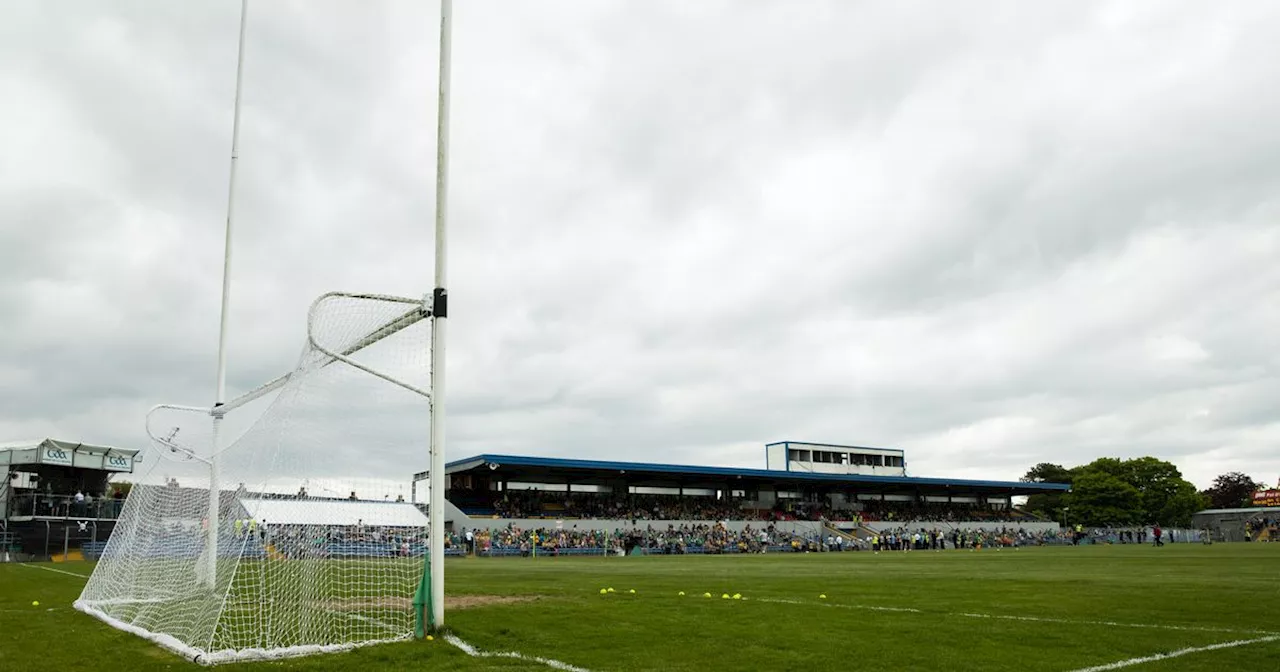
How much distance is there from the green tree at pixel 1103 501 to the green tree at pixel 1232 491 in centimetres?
2935

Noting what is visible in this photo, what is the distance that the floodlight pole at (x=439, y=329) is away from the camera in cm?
930

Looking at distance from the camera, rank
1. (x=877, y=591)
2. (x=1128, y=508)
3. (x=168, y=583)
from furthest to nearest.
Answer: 1. (x=1128, y=508)
2. (x=168, y=583)
3. (x=877, y=591)

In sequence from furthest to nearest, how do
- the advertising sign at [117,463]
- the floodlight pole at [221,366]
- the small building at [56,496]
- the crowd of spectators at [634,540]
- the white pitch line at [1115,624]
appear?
the advertising sign at [117,463] < the crowd of spectators at [634,540] < the small building at [56,496] < the floodlight pole at [221,366] < the white pitch line at [1115,624]

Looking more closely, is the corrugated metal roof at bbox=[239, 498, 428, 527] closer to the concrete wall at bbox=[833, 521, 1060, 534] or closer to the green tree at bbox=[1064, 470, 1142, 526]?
the concrete wall at bbox=[833, 521, 1060, 534]

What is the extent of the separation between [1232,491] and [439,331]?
13512 centimetres

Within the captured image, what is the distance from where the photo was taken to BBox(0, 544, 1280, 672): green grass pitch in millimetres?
7547

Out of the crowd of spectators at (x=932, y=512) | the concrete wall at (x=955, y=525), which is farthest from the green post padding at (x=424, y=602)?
the crowd of spectators at (x=932, y=512)

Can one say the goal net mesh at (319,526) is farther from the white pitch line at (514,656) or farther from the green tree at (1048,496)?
the green tree at (1048,496)

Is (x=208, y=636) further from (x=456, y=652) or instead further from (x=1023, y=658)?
(x=1023, y=658)

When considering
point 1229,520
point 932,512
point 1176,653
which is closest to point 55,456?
point 1176,653

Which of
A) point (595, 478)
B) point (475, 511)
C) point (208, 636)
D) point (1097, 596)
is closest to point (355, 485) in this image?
point (208, 636)

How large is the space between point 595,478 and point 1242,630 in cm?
5567

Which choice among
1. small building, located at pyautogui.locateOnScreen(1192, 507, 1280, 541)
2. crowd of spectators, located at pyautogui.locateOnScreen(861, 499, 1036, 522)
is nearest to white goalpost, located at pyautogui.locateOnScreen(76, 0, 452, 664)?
crowd of spectators, located at pyautogui.locateOnScreen(861, 499, 1036, 522)

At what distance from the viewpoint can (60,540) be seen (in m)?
37.7
